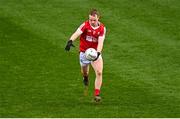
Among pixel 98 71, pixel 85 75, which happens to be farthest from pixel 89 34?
pixel 85 75

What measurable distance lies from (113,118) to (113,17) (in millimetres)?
12993

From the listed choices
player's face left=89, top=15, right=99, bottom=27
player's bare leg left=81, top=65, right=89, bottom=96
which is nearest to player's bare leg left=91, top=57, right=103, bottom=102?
player's bare leg left=81, top=65, right=89, bottom=96

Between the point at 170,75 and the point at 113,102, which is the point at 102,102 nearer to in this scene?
the point at 113,102

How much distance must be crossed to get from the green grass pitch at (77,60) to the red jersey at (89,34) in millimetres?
1456

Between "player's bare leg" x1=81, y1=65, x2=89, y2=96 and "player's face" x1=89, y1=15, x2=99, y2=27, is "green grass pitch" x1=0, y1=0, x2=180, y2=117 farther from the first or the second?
"player's face" x1=89, y1=15, x2=99, y2=27

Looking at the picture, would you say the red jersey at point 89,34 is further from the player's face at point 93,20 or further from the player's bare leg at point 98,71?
the player's bare leg at point 98,71

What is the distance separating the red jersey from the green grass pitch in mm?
1456

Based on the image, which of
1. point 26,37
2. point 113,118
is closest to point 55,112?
point 113,118

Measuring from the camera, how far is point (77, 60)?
79.5 feet

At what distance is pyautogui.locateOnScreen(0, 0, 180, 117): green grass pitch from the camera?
1838 cm

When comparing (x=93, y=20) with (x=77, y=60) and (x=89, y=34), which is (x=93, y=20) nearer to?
(x=89, y=34)

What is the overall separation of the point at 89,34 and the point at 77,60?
5.57m

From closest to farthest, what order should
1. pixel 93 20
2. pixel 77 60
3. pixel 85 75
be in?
1. pixel 93 20
2. pixel 85 75
3. pixel 77 60

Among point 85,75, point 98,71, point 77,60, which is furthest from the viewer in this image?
point 77,60
